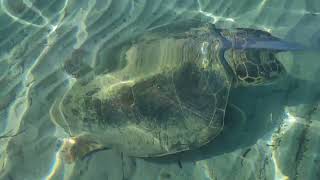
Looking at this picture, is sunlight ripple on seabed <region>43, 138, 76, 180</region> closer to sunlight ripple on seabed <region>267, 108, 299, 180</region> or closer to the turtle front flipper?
the turtle front flipper

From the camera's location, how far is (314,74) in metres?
5.34

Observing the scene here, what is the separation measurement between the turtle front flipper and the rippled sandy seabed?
0.25ft

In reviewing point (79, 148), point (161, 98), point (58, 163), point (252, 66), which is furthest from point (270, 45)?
point (58, 163)

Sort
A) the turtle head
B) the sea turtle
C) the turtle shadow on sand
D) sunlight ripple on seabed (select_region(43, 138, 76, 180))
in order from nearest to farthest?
the sea turtle
sunlight ripple on seabed (select_region(43, 138, 76, 180))
the turtle shadow on sand
the turtle head

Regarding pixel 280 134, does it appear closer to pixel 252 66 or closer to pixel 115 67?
pixel 252 66

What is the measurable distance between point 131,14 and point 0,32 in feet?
6.93

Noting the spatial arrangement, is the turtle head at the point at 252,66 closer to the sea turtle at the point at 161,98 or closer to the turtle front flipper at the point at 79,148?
the sea turtle at the point at 161,98

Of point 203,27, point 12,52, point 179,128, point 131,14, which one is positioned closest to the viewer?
point 179,128

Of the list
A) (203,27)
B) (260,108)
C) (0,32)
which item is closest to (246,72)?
(260,108)

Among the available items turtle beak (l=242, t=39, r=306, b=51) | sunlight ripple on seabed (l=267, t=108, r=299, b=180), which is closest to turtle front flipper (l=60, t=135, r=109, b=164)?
sunlight ripple on seabed (l=267, t=108, r=299, b=180)

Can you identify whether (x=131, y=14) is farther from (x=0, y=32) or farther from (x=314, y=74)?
(x=314, y=74)

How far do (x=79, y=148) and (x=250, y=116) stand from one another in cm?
225

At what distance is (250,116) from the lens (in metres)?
5.00

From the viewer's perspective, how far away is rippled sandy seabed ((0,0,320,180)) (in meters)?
4.56
